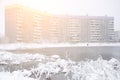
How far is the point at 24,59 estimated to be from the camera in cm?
237

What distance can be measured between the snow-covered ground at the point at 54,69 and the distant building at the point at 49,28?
0.19m

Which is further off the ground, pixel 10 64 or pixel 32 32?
pixel 32 32

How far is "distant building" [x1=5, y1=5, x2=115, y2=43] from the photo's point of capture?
7.85ft

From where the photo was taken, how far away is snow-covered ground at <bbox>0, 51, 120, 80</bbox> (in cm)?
233

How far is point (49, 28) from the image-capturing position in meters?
2.40

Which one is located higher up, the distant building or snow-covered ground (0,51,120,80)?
the distant building

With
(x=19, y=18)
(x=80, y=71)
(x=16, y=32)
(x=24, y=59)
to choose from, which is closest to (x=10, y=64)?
(x=24, y=59)

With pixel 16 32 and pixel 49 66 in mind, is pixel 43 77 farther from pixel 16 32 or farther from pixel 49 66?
pixel 16 32

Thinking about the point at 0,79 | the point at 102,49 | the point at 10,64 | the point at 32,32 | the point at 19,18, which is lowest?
the point at 0,79

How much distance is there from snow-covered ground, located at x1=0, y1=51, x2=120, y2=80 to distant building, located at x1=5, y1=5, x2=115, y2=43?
0.19 meters

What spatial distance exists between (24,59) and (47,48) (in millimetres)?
265

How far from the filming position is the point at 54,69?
235cm

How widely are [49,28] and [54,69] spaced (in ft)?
1.42

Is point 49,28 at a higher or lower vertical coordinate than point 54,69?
higher
